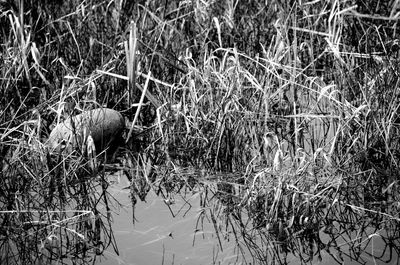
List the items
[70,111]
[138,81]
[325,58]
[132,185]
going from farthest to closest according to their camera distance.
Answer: [325,58] < [138,81] < [70,111] < [132,185]

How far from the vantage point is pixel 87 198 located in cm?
332

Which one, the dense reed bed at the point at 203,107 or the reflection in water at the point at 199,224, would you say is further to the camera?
the dense reed bed at the point at 203,107

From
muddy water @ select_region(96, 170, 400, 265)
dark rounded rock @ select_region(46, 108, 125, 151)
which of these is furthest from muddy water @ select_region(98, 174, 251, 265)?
dark rounded rock @ select_region(46, 108, 125, 151)

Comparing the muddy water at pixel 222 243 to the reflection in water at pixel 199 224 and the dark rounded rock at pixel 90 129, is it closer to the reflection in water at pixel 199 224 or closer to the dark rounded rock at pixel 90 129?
the reflection in water at pixel 199 224

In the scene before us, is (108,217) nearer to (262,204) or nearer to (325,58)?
(262,204)

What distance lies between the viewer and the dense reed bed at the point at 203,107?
3.23 meters

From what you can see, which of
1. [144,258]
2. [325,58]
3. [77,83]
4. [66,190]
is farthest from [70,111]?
[325,58]

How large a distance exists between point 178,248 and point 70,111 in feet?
3.37

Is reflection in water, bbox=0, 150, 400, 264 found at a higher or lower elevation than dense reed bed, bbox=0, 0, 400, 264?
lower

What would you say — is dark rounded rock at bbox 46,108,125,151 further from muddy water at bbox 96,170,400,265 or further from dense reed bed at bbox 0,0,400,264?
muddy water at bbox 96,170,400,265

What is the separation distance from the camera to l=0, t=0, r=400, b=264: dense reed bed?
3229mm

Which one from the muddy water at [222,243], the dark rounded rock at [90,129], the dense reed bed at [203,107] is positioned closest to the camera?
the muddy water at [222,243]

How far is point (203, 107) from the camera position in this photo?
3748mm

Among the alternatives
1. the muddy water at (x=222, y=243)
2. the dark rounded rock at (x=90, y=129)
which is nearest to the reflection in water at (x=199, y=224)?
the muddy water at (x=222, y=243)
